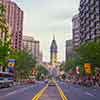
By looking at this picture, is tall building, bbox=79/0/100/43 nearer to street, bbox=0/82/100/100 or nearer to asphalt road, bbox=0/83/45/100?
street, bbox=0/82/100/100

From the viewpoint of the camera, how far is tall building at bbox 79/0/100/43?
5659 inches

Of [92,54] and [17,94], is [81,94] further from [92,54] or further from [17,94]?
[92,54]

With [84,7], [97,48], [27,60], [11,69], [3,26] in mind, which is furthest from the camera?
[84,7]

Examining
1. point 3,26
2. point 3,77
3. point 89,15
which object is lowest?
point 3,77

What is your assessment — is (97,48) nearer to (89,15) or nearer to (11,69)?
(11,69)

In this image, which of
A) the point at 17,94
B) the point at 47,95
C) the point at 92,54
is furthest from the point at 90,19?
the point at 47,95

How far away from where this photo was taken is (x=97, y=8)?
474 ft

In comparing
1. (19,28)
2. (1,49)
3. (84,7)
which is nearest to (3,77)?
(1,49)

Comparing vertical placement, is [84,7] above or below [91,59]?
above

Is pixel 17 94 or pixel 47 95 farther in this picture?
pixel 17 94

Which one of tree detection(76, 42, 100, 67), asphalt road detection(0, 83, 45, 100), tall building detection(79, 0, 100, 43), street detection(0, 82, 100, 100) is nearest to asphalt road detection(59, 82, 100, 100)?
street detection(0, 82, 100, 100)

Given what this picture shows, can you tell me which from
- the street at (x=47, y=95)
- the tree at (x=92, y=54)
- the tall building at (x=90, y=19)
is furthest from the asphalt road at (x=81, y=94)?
the tall building at (x=90, y=19)

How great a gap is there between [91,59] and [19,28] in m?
58.2

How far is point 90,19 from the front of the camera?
504 feet
